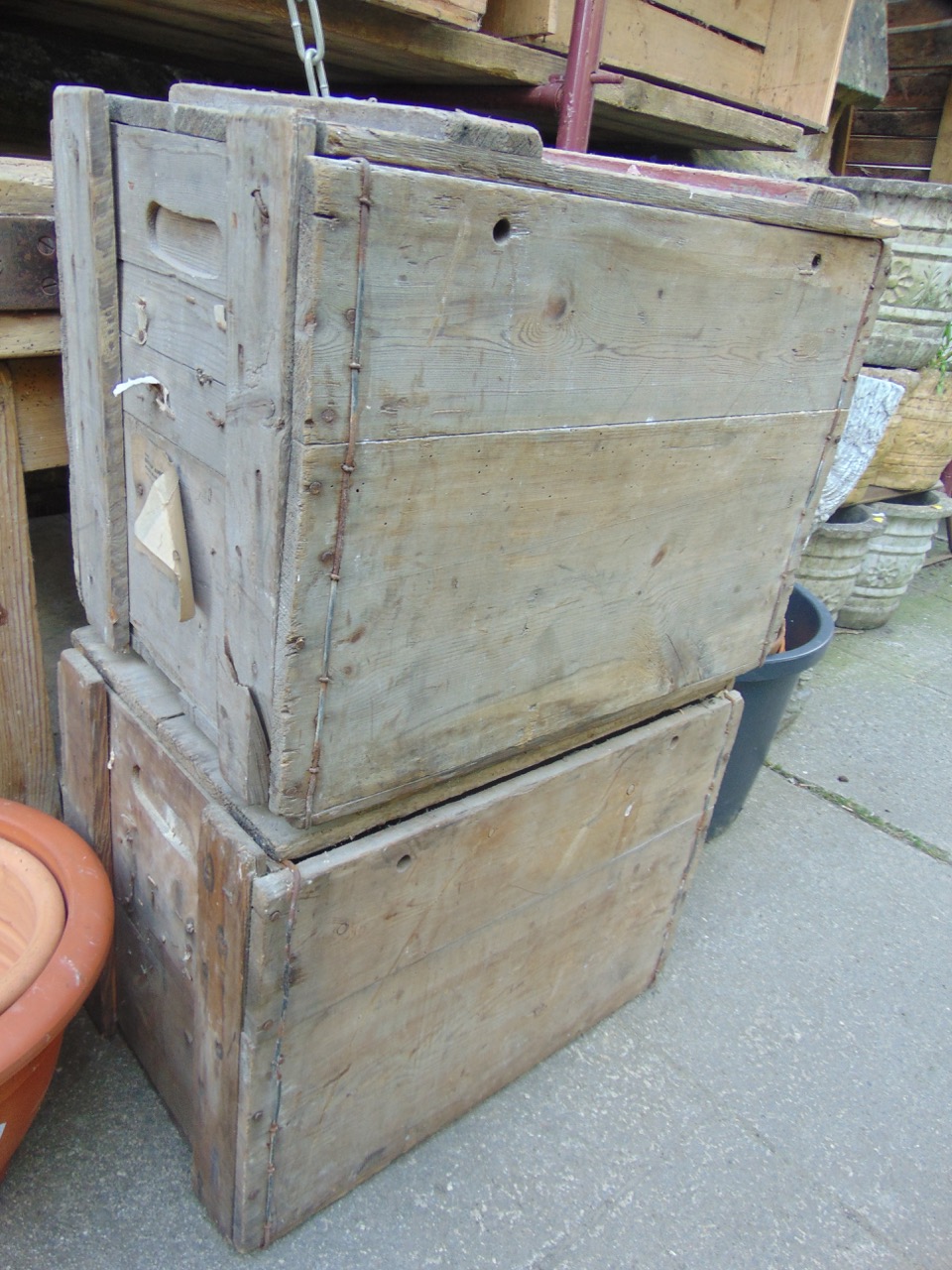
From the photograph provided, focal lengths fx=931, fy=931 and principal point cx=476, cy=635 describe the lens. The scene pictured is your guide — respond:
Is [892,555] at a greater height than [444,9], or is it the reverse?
[444,9]

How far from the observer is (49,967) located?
1.26 metres

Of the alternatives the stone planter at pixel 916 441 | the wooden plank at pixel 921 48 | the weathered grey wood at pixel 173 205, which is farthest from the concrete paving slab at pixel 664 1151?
the wooden plank at pixel 921 48

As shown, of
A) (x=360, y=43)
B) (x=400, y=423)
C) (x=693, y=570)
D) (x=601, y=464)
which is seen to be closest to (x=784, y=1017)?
(x=693, y=570)

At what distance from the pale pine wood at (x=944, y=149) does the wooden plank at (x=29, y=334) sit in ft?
17.5

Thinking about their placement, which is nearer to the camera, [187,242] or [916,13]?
[187,242]

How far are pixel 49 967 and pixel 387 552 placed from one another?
76 centimetres

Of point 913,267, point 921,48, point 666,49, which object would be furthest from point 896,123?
point 666,49

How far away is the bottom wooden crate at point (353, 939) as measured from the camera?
1209mm

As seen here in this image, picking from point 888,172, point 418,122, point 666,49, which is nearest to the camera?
point 418,122

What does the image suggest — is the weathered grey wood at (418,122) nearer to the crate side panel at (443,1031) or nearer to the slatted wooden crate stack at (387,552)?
the slatted wooden crate stack at (387,552)

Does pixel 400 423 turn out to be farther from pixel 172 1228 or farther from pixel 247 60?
pixel 247 60

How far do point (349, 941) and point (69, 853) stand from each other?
0.50 meters

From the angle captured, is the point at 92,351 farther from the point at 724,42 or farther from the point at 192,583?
the point at 724,42

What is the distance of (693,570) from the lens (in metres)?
1.44
